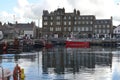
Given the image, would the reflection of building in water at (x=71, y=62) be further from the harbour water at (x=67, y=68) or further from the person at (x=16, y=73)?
the person at (x=16, y=73)

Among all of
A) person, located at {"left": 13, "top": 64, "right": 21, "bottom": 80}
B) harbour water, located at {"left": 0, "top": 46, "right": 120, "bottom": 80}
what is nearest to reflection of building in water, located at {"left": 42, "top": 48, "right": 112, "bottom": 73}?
harbour water, located at {"left": 0, "top": 46, "right": 120, "bottom": 80}

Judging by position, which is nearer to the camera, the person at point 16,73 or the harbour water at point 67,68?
the person at point 16,73

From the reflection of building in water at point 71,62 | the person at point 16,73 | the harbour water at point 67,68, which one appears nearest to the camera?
the person at point 16,73

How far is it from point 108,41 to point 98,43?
186 inches

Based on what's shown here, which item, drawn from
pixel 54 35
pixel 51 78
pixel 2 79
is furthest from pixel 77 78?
pixel 54 35

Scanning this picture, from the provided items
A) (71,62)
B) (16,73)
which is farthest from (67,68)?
(16,73)

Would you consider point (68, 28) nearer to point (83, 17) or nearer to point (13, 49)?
point (83, 17)

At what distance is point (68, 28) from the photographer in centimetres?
19888

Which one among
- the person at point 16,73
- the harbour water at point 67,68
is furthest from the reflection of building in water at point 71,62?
the person at point 16,73

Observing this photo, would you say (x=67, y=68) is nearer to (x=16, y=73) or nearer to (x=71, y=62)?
(x=71, y=62)

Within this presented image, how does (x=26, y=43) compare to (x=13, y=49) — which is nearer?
(x=13, y=49)

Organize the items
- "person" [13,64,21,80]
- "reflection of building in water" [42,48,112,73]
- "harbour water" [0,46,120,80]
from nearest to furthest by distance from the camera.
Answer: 1. "person" [13,64,21,80]
2. "harbour water" [0,46,120,80]
3. "reflection of building in water" [42,48,112,73]

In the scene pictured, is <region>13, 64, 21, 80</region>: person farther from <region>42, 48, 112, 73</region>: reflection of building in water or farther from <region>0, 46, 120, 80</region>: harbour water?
<region>42, 48, 112, 73</region>: reflection of building in water

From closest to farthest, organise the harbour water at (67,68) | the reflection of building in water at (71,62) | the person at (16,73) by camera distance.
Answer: the person at (16,73) → the harbour water at (67,68) → the reflection of building in water at (71,62)
